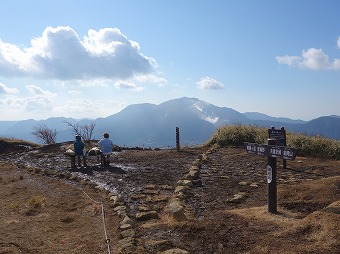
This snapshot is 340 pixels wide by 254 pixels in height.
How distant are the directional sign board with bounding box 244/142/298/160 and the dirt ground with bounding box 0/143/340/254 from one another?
4.25 feet

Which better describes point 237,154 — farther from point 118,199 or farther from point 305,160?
point 118,199

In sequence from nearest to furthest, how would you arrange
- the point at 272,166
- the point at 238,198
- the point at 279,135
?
1. the point at 272,166
2. the point at 238,198
3. the point at 279,135

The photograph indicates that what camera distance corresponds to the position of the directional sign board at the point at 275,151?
7161mm

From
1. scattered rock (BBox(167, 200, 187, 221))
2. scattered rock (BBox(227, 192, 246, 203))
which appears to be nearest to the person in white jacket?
scattered rock (BBox(227, 192, 246, 203))

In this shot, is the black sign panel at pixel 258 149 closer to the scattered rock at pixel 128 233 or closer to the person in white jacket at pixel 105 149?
the scattered rock at pixel 128 233

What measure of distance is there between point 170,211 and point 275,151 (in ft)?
9.27

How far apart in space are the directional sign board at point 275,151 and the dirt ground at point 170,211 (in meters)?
1.29

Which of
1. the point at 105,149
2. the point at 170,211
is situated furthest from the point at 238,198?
the point at 105,149

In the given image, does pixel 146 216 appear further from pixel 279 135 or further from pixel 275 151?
pixel 279 135

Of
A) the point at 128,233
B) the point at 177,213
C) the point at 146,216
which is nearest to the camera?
the point at 128,233

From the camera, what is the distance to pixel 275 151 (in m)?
7.68

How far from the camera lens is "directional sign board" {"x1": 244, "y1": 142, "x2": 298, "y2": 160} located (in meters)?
7.16

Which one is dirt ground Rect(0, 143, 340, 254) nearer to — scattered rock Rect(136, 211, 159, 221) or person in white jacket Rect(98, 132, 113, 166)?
scattered rock Rect(136, 211, 159, 221)

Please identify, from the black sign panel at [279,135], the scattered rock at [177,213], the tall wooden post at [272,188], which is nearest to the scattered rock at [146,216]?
the scattered rock at [177,213]
